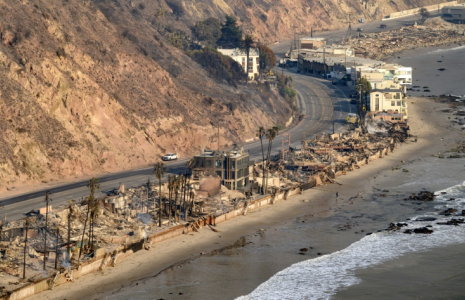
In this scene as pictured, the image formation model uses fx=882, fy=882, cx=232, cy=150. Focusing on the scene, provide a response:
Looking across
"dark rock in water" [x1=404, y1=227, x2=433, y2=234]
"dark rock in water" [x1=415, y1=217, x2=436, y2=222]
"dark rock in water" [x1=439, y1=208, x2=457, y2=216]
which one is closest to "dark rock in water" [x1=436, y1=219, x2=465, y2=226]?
"dark rock in water" [x1=415, y1=217, x2=436, y2=222]

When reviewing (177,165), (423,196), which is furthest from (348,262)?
(177,165)

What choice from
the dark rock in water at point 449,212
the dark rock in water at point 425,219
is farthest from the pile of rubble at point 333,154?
the dark rock in water at point 425,219

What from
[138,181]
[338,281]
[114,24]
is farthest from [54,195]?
[114,24]

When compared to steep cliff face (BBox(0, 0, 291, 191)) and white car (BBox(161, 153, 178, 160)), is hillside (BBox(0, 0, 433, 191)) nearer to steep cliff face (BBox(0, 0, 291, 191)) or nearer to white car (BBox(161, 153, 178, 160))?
steep cliff face (BBox(0, 0, 291, 191))

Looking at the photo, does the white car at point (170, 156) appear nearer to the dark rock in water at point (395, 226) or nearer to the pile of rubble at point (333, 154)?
the pile of rubble at point (333, 154)

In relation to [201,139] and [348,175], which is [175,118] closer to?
[201,139]

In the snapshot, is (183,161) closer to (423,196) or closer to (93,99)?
(93,99)
